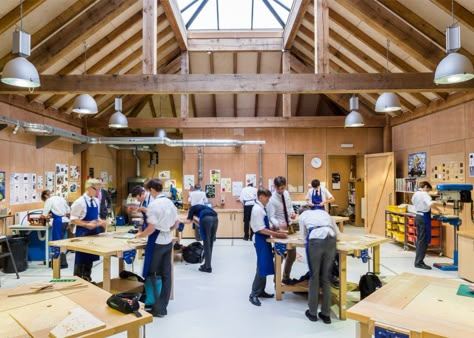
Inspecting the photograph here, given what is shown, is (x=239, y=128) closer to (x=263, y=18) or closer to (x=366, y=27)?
(x=263, y=18)

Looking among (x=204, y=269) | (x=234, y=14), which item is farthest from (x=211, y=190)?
(x=234, y=14)

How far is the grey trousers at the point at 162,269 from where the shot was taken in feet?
13.3

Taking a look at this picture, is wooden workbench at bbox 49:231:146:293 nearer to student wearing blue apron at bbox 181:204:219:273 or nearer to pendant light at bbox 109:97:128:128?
student wearing blue apron at bbox 181:204:219:273

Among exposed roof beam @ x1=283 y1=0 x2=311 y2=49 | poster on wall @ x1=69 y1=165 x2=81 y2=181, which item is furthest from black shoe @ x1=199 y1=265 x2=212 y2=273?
exposed roof beam @ x1=283 y1=0 x2=311 y2=49

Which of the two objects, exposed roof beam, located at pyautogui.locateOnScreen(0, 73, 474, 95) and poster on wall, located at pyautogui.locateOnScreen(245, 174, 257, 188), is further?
poster on wall, located at pyautogui.locateOnScreen(245, 174, 257, 188)

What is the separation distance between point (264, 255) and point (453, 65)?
320 cm

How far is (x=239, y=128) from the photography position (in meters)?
10.4

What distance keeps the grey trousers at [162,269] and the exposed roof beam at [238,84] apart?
2.82 m

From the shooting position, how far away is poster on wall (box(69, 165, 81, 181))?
9598 millimetres

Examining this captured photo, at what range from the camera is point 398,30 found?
19.9 feet

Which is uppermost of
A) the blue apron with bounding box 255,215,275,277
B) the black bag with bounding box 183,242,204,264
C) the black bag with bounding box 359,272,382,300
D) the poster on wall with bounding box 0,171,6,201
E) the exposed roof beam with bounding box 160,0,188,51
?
the exposed roof beam with bounding box 160,0,188,51

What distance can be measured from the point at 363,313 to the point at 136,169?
41.3 ft

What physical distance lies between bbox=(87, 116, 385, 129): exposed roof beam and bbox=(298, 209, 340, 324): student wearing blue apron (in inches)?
254

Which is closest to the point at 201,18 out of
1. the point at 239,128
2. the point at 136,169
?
the point at 239,128
